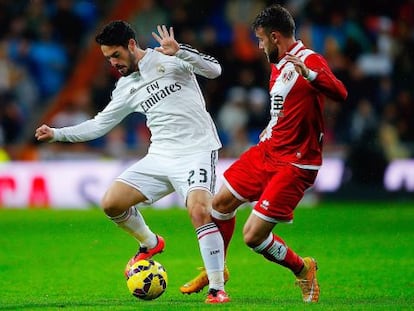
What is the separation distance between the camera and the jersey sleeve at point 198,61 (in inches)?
335

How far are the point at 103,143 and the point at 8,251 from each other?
7310 mm

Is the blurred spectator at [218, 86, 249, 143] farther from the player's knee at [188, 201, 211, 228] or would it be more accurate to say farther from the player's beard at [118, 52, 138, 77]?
the player's knee at [188, 201, 211, 228]

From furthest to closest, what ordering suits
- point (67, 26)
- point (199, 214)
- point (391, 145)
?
point (67, 26), point (391, 145), point (199, 214)

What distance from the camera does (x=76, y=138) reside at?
916 centimetres

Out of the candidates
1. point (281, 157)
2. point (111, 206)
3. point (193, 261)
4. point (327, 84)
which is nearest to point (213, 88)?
point (193, 261)

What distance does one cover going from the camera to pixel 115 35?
874 cm

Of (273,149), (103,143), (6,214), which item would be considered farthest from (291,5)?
(273,149)

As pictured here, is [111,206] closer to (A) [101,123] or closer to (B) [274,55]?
(A) [101,123]

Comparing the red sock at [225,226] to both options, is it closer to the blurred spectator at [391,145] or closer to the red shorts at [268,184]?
the red shorts at [268,184]

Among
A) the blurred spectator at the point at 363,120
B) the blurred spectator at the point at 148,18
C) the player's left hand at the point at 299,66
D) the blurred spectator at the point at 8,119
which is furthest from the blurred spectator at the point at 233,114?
the player's left hand at the point at 299,66

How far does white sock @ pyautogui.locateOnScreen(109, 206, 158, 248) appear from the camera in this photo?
30.2 feet

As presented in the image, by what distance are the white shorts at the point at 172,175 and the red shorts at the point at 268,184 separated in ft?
1.49

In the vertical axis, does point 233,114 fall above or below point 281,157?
below

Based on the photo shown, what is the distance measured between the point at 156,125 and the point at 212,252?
1.37 meters
